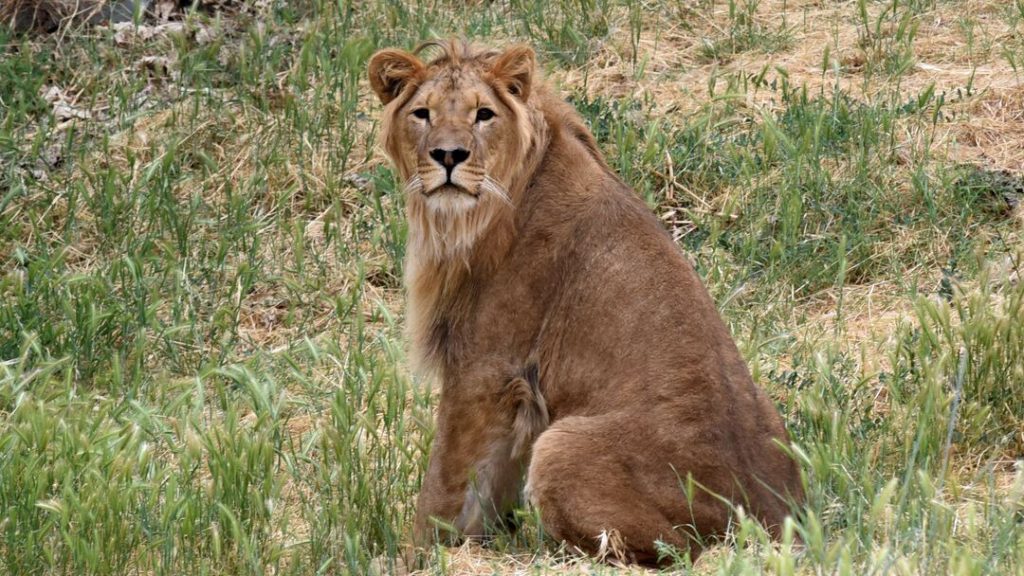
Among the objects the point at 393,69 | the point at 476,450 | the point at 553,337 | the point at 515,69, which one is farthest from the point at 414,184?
the point at 476,450

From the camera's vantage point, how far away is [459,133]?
5605 millimetres

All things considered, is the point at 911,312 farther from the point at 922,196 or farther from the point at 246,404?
the point at 246,404

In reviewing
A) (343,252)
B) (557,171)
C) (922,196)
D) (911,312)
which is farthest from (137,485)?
(922,196)

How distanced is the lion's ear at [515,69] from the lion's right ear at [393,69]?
0.32 m

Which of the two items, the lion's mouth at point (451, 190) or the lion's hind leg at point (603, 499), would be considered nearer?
the lion's hind leg at point (603, 499)

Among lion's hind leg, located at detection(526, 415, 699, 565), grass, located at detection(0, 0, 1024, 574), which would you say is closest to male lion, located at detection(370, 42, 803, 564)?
lion's hind leg, located at detection(526, 415, 699, 565)

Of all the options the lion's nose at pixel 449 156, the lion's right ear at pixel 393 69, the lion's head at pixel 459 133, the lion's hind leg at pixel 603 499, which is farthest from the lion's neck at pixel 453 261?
the lion's hind leg at pixel 603 499

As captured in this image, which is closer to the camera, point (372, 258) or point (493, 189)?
point (493, 189)

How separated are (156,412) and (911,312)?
12.6 ft

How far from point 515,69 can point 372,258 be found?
3065 mm

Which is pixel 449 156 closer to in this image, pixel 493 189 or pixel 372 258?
pixel 493 189

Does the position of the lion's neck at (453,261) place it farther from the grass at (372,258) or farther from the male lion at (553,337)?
the grass at (372,258)

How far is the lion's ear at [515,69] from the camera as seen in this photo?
572 centimetres

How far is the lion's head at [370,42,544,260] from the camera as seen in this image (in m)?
5.64
